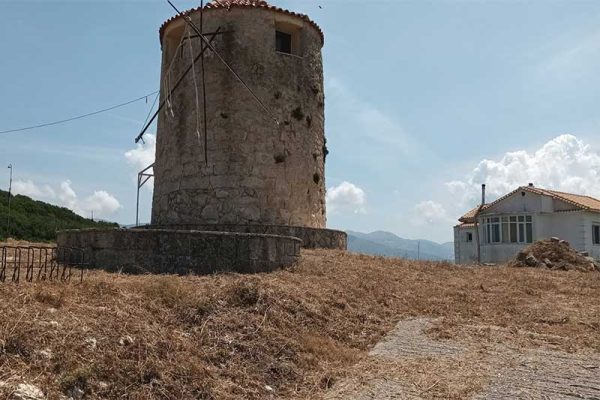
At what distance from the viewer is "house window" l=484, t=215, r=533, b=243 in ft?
103

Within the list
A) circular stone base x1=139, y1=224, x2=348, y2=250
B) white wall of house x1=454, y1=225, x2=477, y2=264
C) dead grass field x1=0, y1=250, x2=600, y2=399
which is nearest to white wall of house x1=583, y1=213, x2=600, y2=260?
white wall of house x1=454, y1=225, x2=477, y2=264

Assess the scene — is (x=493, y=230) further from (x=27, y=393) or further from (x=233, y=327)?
(x=27, y=393)

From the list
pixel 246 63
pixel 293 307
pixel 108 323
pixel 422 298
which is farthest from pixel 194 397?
pixel 246 63

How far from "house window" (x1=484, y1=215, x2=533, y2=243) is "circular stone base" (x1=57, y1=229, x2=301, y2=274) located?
24.9 metres

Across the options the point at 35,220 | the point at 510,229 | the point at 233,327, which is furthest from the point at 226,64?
the point at 35,220

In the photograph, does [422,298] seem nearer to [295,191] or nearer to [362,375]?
[362,375]

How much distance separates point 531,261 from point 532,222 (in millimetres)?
12685

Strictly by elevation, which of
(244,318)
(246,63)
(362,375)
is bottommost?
(362,375)

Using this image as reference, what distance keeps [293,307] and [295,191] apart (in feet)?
24.5

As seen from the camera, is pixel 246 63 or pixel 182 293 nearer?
pixel 182 293

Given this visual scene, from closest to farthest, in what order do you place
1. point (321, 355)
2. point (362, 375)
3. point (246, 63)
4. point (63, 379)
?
point (63, 379) → point (362, 375) → point (321, 355) → point (246, 63)

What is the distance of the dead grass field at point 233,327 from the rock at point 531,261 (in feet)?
27.0

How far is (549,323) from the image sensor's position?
9.30 metres

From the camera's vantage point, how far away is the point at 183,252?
9961mm
